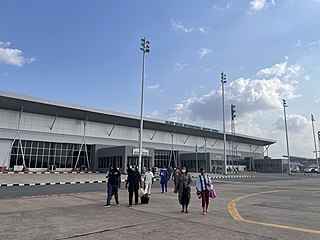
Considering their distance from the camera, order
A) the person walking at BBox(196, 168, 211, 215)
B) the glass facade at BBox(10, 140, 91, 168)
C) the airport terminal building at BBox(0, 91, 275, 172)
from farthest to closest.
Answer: the glass facade at BBox(10, 140, 91, 168) < the airport terminal building at BBox(0, 91, 275, 172) < the person walking at BBox(196, 168, 211, 215)

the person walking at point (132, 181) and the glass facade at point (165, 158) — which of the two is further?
the glass facade at point (165, 158)

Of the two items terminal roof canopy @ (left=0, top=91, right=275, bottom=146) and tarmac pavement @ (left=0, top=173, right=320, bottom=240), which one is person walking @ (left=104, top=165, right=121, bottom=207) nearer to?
tarmac pavement @ (left=0, top=173, right=320, bottom=240)

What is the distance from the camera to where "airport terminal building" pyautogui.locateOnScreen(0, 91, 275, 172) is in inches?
1670

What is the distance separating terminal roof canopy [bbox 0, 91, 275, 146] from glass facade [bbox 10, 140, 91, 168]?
17.6 feet

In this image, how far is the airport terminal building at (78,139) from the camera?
139 ft

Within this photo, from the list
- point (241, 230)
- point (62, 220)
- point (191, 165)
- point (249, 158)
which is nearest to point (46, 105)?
point (191, 165)

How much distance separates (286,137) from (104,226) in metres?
60.4

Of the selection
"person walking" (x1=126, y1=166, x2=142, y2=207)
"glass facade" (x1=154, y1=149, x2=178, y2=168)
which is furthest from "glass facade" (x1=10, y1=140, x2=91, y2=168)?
"person walking" (x1=126, y1=166, x2=142, y2=207)

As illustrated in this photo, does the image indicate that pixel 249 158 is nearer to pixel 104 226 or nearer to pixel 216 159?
pixel 216 159

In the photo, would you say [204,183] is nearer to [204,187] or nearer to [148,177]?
[204,187]

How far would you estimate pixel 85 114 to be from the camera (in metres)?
49.0

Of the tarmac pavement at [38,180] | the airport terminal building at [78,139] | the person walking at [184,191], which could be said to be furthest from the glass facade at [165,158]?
the person walking at [184,191]

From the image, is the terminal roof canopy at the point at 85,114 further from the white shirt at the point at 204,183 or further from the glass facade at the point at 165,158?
the white shirt at the point at 204,183

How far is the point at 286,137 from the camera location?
197 ft
